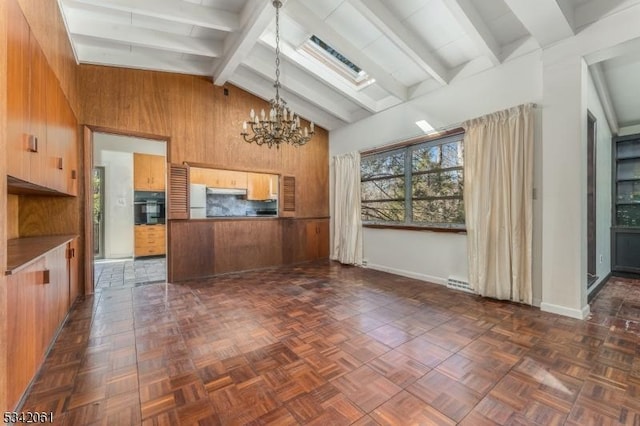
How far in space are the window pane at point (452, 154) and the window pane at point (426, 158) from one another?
95mm

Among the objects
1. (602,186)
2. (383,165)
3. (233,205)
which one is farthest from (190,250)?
(602,186)

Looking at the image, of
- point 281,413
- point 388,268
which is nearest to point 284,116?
point 281,413

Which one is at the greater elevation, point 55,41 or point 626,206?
point 55,41

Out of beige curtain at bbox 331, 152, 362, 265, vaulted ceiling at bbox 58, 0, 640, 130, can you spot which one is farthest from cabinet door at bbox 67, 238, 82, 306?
beige curtain at bbox 331, 152, 362, 265

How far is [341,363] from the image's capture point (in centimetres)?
196

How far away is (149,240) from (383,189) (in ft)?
18.0

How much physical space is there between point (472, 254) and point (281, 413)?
305 cm

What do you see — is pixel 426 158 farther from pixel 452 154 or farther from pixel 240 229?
pixel 240 229

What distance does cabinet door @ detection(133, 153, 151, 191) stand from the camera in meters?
6.43

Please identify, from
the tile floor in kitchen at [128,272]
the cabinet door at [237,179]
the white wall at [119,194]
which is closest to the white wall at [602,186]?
the cabinet door at [237,179]

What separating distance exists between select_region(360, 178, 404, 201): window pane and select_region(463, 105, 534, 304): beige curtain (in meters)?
1.20

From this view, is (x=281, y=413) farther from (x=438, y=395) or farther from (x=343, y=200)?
(x=343, y=200)

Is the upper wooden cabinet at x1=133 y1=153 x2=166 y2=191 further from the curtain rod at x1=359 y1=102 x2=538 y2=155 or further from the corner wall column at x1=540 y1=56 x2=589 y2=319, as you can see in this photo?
the corner wall column at x1=540 y1=56 x2=589 y2=319

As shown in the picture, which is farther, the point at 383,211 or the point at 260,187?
the point at 260,187
